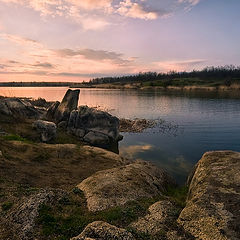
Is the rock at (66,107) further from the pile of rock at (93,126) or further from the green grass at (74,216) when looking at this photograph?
the green grass at (74,216)

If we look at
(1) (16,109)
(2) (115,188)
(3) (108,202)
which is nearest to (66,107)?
(1) (16,109)

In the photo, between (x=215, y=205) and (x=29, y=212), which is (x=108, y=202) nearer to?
(x=29, y=212)

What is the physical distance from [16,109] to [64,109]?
6.31 m

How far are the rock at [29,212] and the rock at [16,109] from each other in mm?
19139

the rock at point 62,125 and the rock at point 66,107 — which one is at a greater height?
the rock at point 66,107

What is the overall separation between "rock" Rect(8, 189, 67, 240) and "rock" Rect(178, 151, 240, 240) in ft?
14.0

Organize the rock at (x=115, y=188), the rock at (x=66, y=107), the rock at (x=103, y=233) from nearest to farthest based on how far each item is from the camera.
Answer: the rock at (x=103, y=233) → the rock at (x=115, y=188) → the rock at (x=66, y=107)

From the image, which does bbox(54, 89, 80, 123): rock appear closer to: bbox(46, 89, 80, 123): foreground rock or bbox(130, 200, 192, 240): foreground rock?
bbox(46, 89, 80, 123): foreground rock

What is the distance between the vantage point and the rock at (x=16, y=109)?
23273 millimetres

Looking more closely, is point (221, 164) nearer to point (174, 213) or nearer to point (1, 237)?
point (174, 213)

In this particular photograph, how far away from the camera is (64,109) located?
97.8 ft

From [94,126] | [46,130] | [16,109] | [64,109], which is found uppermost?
[16,109]

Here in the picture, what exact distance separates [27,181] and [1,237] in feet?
16.4

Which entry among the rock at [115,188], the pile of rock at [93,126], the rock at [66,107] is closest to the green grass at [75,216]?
the rock at [115,188]
